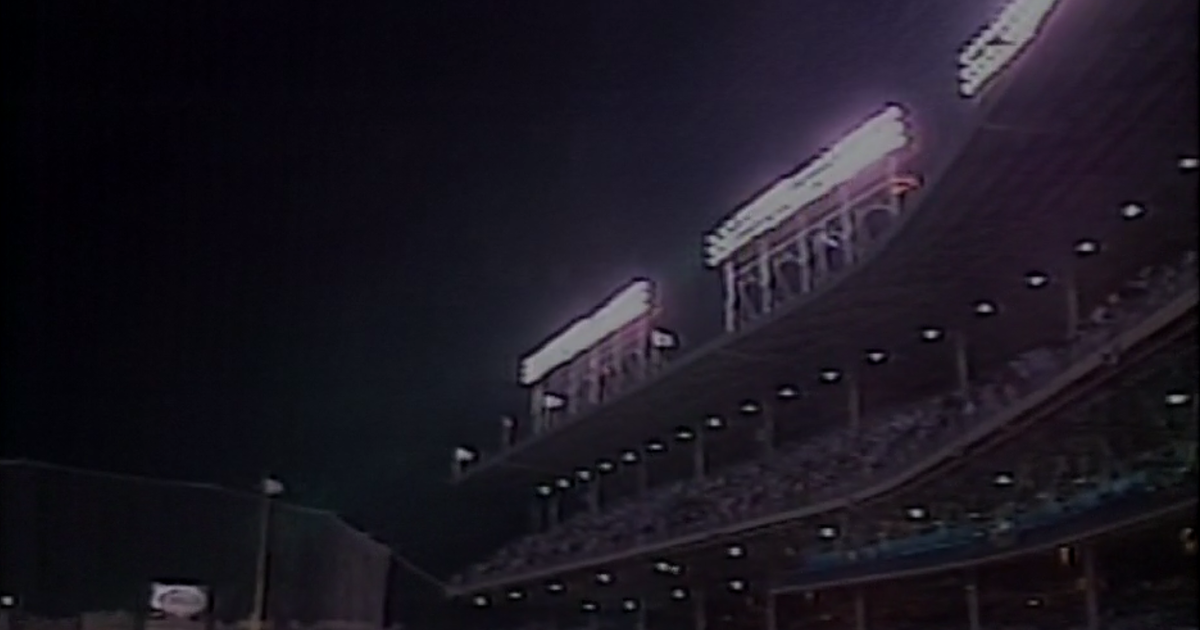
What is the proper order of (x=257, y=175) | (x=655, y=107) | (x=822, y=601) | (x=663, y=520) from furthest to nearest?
(x=663, y=520), (x=822, y=601), (x=257, y=175), (x=655, y=107)

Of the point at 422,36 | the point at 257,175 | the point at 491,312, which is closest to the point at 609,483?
the point at 491,312

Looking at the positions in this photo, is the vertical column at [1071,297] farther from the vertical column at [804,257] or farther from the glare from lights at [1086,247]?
the vertical column at [804,257]

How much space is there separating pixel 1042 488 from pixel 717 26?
2.82 meters

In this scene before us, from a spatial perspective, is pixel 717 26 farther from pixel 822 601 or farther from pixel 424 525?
pixel 822 601

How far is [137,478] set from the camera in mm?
3338

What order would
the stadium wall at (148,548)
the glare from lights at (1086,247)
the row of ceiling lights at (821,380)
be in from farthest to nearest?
the row of ceiling lights at (821,380), the glare from lights at (1086,247), the stadium wall at (148,548)

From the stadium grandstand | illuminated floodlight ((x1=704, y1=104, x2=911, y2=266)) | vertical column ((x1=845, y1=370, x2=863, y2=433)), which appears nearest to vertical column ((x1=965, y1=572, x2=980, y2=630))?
the stadium grandstand

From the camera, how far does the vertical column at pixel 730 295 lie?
21.3 feet

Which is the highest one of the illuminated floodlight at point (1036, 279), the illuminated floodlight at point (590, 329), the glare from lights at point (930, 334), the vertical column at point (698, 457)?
the illuminated floodlight at point (590, 329)

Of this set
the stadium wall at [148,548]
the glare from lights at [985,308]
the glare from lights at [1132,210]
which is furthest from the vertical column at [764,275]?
the stadium wall at [148,548]

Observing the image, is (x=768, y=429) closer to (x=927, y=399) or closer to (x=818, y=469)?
(x=818, y=469)

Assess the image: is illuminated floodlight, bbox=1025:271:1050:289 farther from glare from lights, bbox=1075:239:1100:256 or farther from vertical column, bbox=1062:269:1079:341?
glare from lights, bbox=1075:239:1100:256

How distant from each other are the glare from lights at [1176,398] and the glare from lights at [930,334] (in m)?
2.21

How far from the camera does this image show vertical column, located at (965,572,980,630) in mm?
4273
